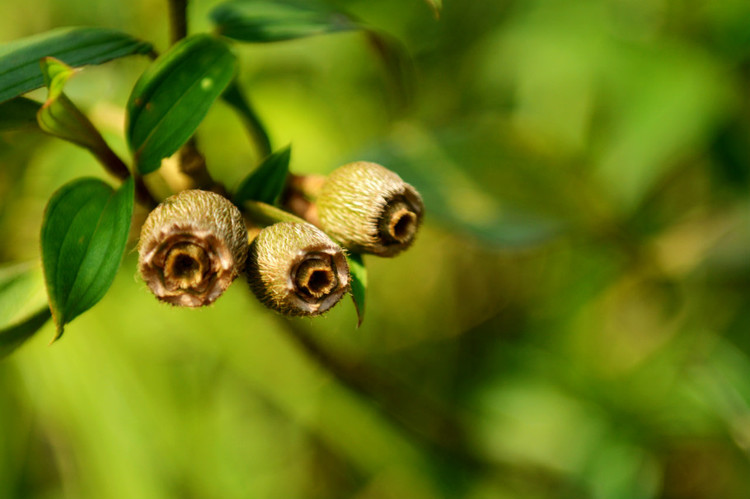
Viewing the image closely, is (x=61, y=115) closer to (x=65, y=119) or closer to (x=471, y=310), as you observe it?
(x=65, y=119)

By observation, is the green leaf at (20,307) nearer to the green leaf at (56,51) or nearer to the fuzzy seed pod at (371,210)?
the green leaf at (56,51)

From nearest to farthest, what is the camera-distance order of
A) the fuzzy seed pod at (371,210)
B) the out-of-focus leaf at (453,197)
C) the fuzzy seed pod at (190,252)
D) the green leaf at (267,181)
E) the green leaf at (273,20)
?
the fuzzy seed pod at (190,252) → the fuzzy seed pod at (371,210) → the green leaf at (267,181) → the green leaf at (273,20) → the out-of-focus leaf at (453,197)

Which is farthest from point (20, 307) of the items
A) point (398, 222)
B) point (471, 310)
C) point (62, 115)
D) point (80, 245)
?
point (471, 310)

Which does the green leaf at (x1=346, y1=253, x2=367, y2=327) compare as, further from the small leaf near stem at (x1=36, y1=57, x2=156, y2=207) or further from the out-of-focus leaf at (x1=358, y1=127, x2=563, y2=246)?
the out-of-focus leaf at (x1=358, y1=127, x2=563, y2=246)

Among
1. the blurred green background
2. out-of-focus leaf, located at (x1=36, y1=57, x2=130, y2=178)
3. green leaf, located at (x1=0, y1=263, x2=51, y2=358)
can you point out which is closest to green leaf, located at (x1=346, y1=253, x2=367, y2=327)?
out-of-focus leaf, located at (x1=36, y1=57, x2=130, y2=178)

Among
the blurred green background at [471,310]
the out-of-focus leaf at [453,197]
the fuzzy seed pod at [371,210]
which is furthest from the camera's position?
the blurred green background at [471,310]

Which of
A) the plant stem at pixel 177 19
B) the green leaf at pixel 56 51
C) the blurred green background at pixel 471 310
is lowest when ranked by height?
the blurred green background at pixel 471 310

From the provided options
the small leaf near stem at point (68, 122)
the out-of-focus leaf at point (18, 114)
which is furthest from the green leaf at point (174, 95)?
the out-of-focus leaf at point (18, 114)
